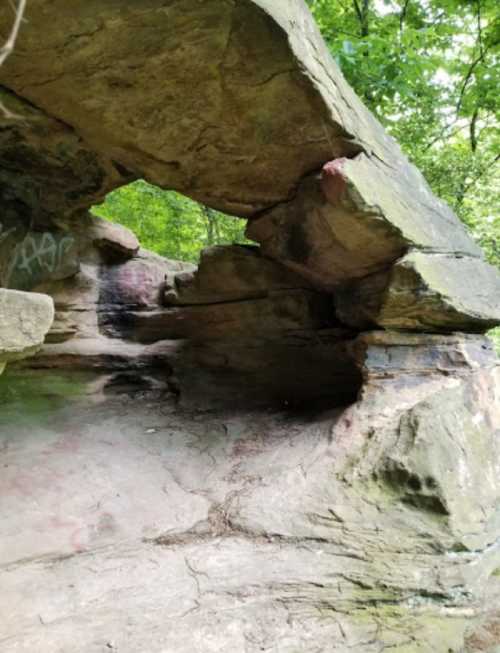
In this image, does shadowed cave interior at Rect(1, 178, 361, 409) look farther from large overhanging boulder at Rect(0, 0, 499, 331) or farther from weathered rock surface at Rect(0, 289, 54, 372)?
weathered rock surface at Rect(0, 289, 54, 372)

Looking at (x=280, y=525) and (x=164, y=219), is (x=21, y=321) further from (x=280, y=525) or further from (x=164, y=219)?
(x=164, y=219)

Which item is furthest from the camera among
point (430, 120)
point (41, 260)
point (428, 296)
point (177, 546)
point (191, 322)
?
point (430, 120)

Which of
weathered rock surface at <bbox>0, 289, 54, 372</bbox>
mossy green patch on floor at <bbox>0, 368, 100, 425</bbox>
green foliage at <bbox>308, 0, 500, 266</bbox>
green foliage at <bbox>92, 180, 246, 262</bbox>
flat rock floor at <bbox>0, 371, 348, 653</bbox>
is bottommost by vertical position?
flat rock floor at <bbox>0, 371, 348, 653</bbox>

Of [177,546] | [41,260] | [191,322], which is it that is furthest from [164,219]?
[177,546]

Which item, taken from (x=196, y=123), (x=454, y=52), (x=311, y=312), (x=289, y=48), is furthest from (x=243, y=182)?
(x=454, y=52)

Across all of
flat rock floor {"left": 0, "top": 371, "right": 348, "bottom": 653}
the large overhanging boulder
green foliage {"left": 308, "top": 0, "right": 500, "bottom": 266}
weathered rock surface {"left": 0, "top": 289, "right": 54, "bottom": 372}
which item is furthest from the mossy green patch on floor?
green foliage {"left": 308, "top": 0, "right": 500, "bottom": 266}

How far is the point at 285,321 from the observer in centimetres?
534

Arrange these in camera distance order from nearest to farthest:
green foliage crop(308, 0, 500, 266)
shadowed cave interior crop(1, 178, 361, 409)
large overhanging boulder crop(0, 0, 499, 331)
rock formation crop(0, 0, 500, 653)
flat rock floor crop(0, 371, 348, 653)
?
flat rock floor crop(0, 371, 348, 653) < rock formation crop(0, 0, 500, 653) < large overhanging boulder crop(0, 0, 499, 331) < shadowed cave interior crop(1, 178, 361, 409) < green foliage crop(308, 0, 500, 266)

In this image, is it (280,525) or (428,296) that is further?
(428,296)

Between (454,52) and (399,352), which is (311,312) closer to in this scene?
(399,352)

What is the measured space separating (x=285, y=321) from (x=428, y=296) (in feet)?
6.20

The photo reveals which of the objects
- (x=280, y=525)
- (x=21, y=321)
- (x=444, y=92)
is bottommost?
(x=280, y=525)

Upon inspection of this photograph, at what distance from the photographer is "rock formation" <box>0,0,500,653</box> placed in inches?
107

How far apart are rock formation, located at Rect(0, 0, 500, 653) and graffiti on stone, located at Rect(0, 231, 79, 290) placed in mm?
23
